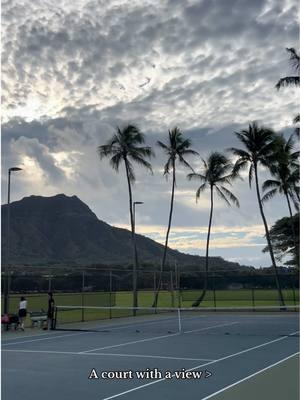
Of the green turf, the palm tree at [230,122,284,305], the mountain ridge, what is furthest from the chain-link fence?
the mountain ridge

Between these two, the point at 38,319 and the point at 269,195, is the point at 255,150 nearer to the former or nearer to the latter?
the point at 269,195

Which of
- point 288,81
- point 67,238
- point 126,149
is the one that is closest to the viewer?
point 288,81

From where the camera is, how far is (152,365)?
1212cm

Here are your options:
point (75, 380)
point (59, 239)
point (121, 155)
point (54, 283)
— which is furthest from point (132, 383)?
point (59, 239)

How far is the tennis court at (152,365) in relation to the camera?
9.16 meters

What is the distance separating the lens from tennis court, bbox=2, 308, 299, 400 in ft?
30.1

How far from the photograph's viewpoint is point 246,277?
133 ft

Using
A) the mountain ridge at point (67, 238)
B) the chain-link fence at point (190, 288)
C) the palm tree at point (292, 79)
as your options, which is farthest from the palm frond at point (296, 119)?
the mountain ridge at point (67, 238)

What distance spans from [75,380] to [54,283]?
35818mm

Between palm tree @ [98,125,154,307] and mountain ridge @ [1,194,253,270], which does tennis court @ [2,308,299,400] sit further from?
mountain ridge @ [1,194,253,270]

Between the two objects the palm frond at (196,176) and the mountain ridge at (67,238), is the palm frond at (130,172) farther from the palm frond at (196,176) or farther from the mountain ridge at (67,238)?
the mountain ridge at (67,238)

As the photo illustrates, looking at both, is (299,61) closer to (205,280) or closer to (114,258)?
(205,280)

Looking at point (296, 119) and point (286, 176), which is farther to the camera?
point (286, 176)

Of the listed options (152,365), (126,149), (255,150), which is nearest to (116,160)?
(126,149)
